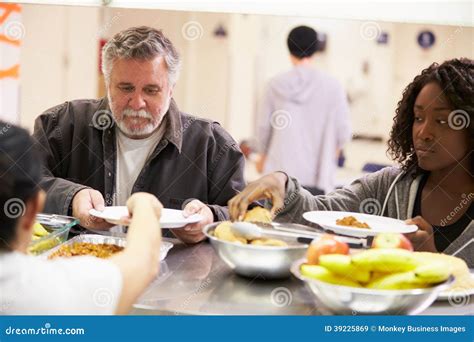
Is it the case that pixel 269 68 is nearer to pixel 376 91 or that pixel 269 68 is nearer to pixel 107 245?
pixel 376 91

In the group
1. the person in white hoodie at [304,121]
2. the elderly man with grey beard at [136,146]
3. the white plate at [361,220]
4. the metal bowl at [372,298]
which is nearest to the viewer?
the metal bowl at [372,298]

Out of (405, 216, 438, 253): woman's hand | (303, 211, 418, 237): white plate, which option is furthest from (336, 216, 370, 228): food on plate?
(405, 216, 438, 253): woman's hand

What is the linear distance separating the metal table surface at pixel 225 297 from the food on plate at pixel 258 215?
171mm

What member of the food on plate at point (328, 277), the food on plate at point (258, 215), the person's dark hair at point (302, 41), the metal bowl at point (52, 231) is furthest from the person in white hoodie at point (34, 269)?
the person's dark hair at point (302, 41)

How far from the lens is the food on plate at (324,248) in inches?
55.4

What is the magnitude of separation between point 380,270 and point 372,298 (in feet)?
0.22

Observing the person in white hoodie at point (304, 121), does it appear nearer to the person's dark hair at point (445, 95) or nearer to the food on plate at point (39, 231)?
the person's dark hair at point (445, 95)

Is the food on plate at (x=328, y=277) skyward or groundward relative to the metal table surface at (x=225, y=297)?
skyward

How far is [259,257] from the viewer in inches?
56.9

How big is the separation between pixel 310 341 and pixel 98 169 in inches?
29.8

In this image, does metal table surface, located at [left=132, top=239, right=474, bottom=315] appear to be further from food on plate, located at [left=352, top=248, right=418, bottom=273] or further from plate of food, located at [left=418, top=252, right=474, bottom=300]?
food on plate, located at [left=352, top=248, right=418, bottom=273]

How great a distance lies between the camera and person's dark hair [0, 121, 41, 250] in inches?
45.1

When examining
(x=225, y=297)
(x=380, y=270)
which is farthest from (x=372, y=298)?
(x=225, y=297)

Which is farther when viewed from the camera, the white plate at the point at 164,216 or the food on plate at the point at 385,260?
the white plate at the point at 164,216
